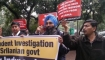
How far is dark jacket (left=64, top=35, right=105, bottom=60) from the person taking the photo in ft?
10.6

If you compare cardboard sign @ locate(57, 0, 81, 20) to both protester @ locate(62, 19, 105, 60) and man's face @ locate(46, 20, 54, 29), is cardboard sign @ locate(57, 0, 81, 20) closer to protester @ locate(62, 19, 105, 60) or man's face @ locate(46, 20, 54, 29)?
man's face @ locate(46, 20, 54, 29)

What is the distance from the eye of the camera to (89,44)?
330 cm

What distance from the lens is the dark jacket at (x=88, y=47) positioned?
3.24m

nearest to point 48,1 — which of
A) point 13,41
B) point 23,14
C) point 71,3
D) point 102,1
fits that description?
point 23,14

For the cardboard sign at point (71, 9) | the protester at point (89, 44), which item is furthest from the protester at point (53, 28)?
the cardboard sign at point (71, 9)

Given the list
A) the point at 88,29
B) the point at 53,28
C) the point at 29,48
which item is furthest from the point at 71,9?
the point at 88,29

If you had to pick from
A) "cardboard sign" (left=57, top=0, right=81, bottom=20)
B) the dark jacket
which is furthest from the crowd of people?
"cardboard sign" (left=57, top=0, right=81, bottom=20)

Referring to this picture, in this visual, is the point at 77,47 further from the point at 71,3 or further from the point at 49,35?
the point at 71,3

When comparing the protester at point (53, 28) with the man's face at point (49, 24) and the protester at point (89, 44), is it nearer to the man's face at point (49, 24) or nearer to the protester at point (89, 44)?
the man's face at point (49, 24)

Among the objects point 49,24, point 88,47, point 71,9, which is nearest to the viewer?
point 88,47

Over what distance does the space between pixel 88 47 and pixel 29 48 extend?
1.12 meters

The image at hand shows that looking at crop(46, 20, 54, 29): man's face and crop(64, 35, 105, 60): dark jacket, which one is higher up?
crop(46, 20, 54, 29): man's face

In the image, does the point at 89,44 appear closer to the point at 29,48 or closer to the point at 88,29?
the point at 88,29

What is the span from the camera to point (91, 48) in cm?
325
